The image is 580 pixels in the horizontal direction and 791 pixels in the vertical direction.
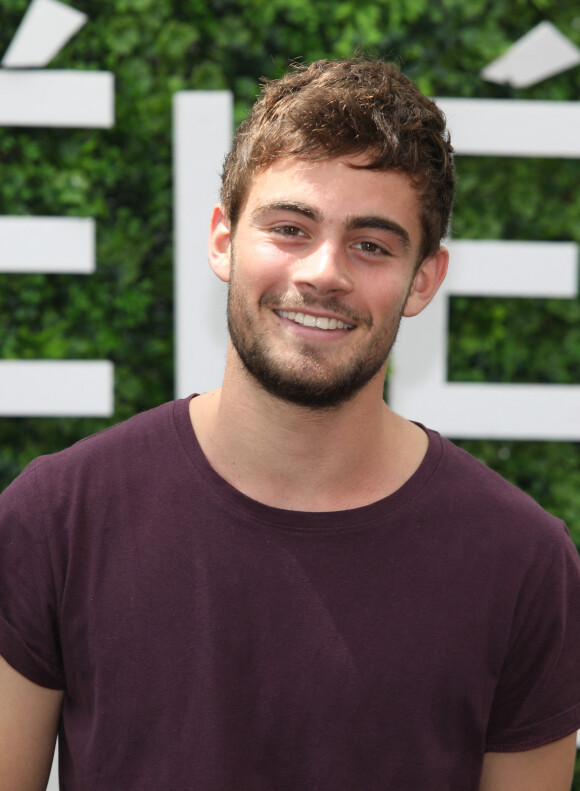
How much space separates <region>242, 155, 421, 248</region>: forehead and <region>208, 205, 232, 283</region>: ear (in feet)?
0.44

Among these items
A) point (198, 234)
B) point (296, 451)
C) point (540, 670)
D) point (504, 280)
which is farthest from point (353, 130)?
point (504, 280)

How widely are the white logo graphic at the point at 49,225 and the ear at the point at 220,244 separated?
4.36 feet

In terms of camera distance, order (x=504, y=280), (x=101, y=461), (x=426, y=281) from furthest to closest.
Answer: (x=504, y=280), (x=426, y=281), (x=101, y=461)

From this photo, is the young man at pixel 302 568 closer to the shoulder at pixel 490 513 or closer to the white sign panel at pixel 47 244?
the shoulder at pixel 490 513

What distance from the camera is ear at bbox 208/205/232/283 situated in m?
1.48

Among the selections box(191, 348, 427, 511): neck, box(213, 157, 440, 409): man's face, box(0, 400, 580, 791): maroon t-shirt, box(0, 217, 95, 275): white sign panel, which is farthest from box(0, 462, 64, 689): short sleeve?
box(0, 217, 95, 275): white sign panel

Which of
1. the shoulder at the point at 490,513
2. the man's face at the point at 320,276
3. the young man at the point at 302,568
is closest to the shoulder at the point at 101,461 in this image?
the young man at the point at 302,568

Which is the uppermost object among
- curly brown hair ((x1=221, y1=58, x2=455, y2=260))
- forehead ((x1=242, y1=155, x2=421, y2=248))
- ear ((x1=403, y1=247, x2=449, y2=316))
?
curly brown hair ((x1=221, y1=58, x2=455, y2=260))

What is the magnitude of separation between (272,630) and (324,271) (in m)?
0.52

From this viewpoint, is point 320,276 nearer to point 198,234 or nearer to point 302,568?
point 302,568

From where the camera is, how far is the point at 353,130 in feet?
4.32

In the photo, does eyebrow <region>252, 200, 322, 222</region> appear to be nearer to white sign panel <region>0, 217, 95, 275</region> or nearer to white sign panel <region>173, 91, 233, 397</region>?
white sign panel <region>173, 91, 233, 397</region>

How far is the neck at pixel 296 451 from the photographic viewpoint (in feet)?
4.50

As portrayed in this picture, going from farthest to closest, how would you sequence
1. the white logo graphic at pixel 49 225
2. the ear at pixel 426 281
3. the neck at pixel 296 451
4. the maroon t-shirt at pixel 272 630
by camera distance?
the white logo graphic at pixel 49 225 < the ear at pixel 426 281 < the neck at pixel 296 451 < the maroon t-shirt at pixel 272 630
